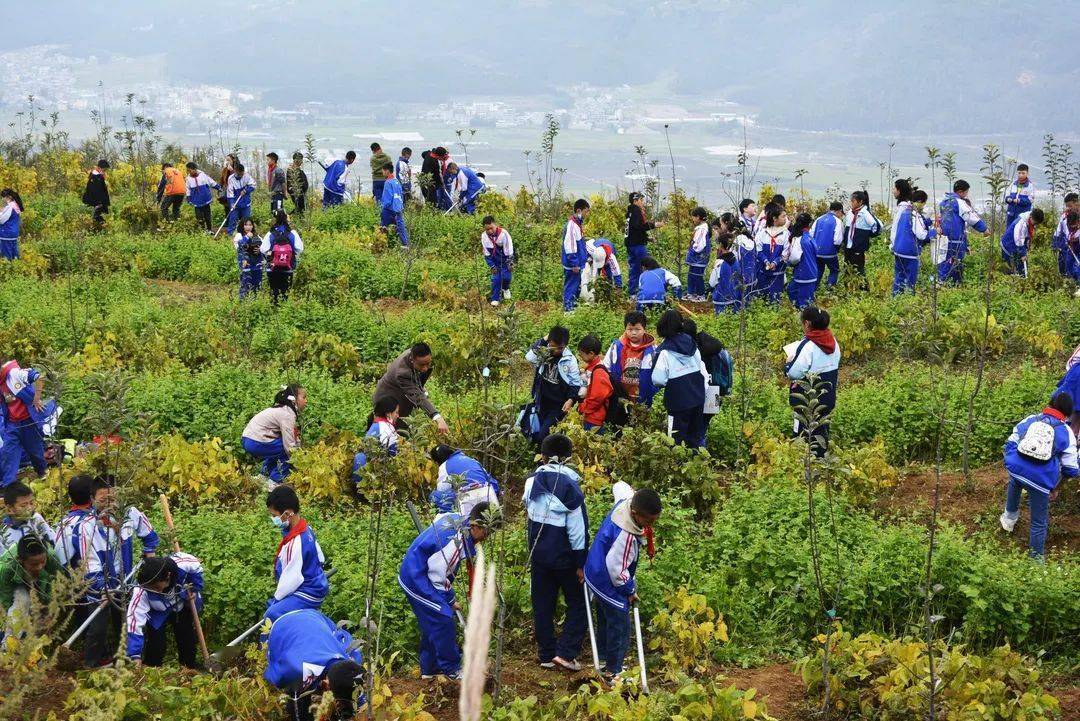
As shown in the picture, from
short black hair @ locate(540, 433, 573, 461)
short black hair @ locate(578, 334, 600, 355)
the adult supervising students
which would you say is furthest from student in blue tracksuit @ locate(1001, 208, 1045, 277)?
short black hair @ locate(540, 433, 573, 461)

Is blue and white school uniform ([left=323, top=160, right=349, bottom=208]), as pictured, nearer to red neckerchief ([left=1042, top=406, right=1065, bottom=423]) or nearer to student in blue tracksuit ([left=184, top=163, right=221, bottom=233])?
student in blue tracksuit ([left=184, top=163, right=221, bottom=233])

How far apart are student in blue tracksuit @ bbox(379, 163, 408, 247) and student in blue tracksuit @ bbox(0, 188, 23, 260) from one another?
613 cm

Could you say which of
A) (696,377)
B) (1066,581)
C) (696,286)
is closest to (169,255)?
(696,286)

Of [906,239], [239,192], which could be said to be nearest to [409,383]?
[906,239]

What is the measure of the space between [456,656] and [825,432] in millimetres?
4886

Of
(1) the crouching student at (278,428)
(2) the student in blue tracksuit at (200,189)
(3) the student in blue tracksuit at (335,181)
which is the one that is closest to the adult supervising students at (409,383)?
(1) the crouching student at (278,428)

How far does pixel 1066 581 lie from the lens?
767 centimetres

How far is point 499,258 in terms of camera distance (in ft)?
53.8

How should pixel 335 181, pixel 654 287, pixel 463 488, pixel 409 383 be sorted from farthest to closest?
pixel 335 181 → pixel 654 287 → pixel 409 383 → pixel 463 488

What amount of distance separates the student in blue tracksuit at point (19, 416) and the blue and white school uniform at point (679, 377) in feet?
18.1

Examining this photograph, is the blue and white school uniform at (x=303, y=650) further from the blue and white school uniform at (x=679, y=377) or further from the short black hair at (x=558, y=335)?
the blue and white school uniform at (x=679, y=377)

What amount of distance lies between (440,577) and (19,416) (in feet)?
18.1

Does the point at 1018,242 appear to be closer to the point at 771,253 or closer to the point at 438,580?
the point at 771,253

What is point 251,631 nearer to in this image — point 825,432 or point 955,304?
point 825,432
